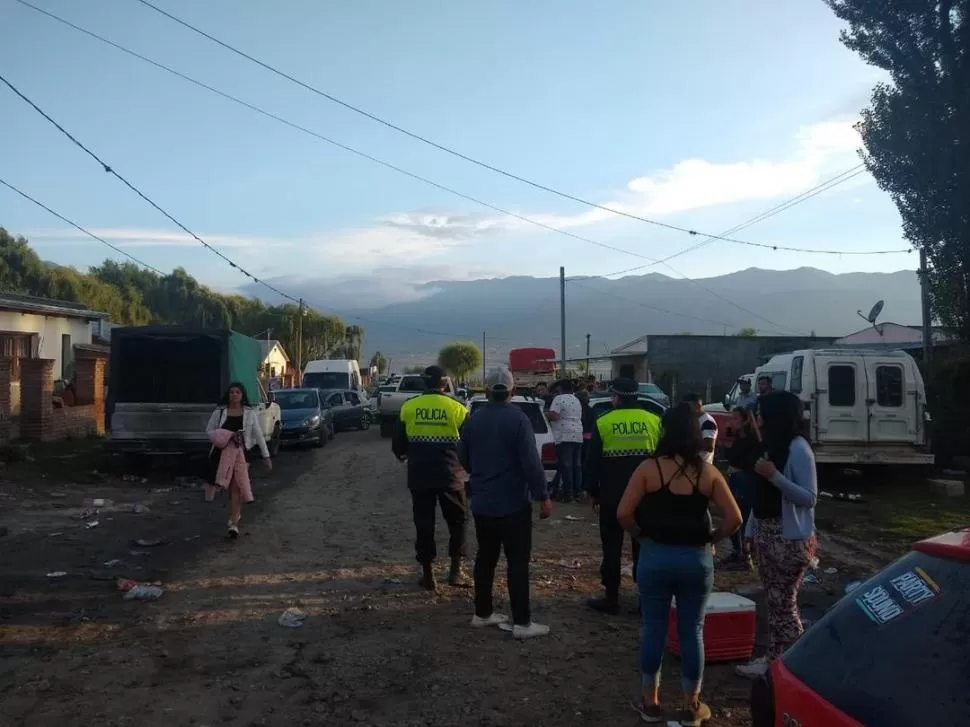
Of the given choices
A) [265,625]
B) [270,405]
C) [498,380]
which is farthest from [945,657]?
[270,405]

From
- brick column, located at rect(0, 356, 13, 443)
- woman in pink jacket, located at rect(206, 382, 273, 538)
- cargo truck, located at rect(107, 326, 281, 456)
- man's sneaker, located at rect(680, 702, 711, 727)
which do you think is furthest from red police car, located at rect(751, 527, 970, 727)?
brick column, located at rect(0, 356, 13, 443)

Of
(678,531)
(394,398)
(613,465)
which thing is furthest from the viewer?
(394,398)

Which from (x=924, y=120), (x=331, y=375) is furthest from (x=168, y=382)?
(x=331, y=375)

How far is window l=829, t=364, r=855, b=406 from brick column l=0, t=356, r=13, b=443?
15.3m

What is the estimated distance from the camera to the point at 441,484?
776 cm

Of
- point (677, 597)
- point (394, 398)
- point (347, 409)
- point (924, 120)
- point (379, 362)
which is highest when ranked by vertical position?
point (924, 120)

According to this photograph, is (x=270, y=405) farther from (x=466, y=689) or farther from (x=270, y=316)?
(x=270, y=316)

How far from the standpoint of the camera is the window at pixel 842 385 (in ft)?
48.6

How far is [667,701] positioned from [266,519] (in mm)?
7740

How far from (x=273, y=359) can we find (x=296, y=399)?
42340 millimetres

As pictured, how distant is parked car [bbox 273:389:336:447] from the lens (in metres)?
22.2

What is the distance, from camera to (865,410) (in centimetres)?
1472

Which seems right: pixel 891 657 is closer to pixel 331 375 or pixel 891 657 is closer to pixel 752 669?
pixel 752 669

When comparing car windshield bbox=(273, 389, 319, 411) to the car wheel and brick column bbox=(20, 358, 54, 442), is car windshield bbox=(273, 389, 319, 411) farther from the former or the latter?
brick column bbox=(20, 358, 54, 442)
